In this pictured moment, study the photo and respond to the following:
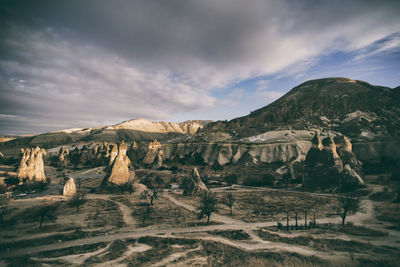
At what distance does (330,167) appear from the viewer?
64.2 meters

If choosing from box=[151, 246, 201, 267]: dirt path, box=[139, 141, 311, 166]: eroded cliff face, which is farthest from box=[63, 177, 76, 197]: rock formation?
box=[139, 141, 311, 166]: eroded cliff face

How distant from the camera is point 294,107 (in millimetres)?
172250

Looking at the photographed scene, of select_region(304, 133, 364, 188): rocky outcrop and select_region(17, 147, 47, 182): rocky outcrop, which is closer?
select_region(304, 133, 364, 188): rocky outcrop

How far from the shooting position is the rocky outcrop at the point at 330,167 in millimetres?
59281

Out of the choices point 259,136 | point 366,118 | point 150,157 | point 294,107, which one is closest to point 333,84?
point 294,107

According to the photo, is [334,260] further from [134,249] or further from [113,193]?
[113,193]

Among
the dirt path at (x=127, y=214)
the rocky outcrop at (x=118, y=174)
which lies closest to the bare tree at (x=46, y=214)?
the dirt path at (x=127, y=214)

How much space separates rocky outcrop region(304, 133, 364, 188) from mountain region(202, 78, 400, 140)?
4446cm

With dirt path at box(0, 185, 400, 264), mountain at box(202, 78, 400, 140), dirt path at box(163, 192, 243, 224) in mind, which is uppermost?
mountain at box(202, 78, 400, 140)

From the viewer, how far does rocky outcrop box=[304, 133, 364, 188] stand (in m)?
59.3

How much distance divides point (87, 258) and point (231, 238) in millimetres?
19062

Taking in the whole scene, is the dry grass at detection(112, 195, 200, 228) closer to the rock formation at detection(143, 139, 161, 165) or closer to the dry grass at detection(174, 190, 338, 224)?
the dry grass at detection(174, 190, 338, 224)

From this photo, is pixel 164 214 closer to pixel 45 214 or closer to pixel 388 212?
pixel 45 214

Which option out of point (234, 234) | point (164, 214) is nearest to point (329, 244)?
point (234, 234)
